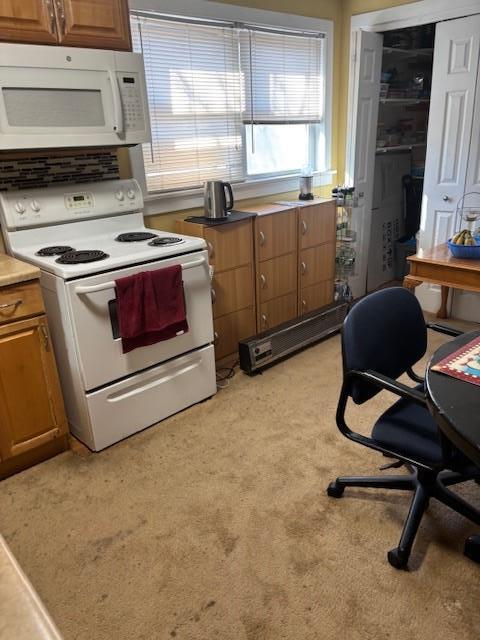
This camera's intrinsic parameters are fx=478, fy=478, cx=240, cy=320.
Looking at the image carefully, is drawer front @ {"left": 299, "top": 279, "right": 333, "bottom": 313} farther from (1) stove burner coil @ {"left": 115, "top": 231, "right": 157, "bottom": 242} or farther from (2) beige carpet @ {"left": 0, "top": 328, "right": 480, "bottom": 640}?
(1) stove burner coil @ {"left": 115, "top": 231, "right": 157, "bottom": 242}

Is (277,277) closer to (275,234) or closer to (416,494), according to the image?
(275,234)

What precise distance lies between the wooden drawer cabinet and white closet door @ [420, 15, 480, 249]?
2.22 m

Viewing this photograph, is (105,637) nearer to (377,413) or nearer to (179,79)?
(377,413)

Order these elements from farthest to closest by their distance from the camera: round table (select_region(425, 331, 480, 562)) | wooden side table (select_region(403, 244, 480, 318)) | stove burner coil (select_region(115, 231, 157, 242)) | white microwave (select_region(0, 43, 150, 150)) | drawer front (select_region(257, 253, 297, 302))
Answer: drawer front (select_region(257, 253, 297, 302)) → wooden side table (select_region(403, 244, 480, 318)) → stove burner coil (select_region(115, 231, 157, 242)) → white microwave (select_region(0, 43, 150, 150)) → round table (select_region(425, 331, 480, 562))

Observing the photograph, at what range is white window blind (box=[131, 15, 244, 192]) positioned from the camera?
9.04 feet

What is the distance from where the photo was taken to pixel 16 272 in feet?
6.39

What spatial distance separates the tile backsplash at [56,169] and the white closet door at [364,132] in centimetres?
204

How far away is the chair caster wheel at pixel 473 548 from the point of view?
163 centimetres

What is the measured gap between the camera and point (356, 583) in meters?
1.58

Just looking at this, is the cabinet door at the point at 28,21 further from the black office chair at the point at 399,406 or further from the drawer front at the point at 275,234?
the black office chair at the point at 399,406

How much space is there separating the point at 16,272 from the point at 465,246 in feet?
7.63

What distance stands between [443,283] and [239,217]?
4.13 feet

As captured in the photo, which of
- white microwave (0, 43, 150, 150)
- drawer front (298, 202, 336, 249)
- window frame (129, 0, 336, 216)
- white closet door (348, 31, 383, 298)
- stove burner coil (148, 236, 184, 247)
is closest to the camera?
white microwave (0, 43, 150, 150)

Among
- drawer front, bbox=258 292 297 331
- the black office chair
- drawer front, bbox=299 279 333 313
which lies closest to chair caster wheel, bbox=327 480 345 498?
the black office chair
